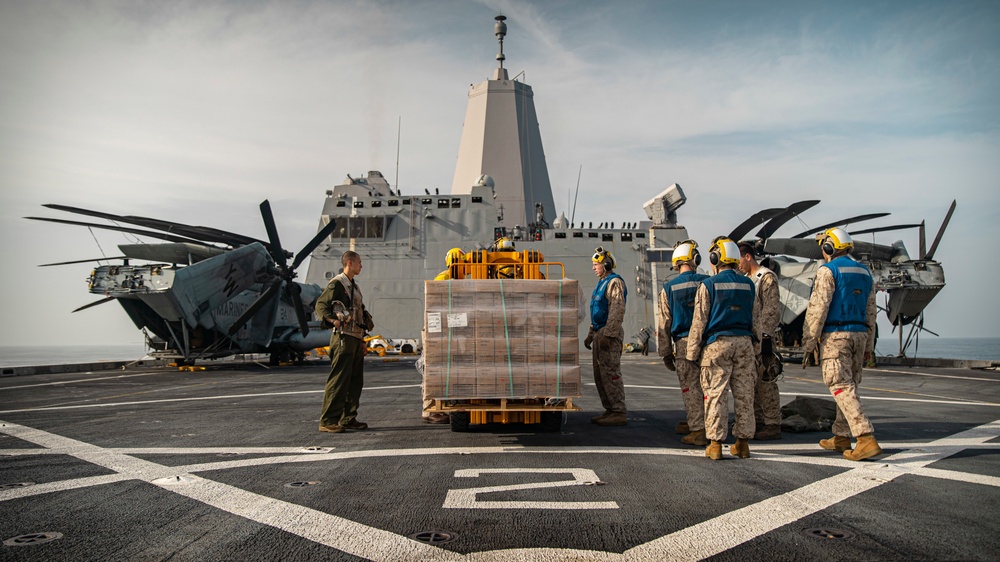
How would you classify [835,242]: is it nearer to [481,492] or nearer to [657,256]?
[481,492]

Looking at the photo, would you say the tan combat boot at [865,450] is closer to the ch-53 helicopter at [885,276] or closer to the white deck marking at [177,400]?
the white deck marking at [177,400]

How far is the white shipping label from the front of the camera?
6.13 meters

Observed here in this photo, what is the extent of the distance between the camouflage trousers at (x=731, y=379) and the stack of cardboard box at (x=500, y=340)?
128cm

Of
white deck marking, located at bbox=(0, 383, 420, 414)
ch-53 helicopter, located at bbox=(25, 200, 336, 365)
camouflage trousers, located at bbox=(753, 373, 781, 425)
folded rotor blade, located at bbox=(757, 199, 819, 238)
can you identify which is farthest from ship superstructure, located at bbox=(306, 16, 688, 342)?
→ camouflage trousers, located at bbox=(753, 373, 781, 425)

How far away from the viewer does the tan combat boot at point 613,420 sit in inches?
313

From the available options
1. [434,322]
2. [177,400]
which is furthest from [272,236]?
[434,322]

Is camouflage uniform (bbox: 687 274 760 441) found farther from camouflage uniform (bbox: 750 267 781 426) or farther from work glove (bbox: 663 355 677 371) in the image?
camouflage uniform (bbox: 750 267 781 426)

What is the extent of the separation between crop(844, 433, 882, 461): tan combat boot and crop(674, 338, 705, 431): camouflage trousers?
1.49m

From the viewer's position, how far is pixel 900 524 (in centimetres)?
353

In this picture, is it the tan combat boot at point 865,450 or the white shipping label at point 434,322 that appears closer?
the tan combat boot at point 865,450

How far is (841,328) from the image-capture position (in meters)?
5.98

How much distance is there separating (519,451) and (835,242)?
3869 millimetres

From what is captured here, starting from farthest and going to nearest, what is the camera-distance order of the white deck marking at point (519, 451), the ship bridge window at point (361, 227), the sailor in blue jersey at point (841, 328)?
the ship bridge window at point (361, 227) < the sailor in blue jersey at point (841, 328) < the white deck marking at point (519, 451)

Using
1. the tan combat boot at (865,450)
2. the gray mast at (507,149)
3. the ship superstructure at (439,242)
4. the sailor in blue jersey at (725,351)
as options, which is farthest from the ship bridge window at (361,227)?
the tan combat boot at (865,450)
